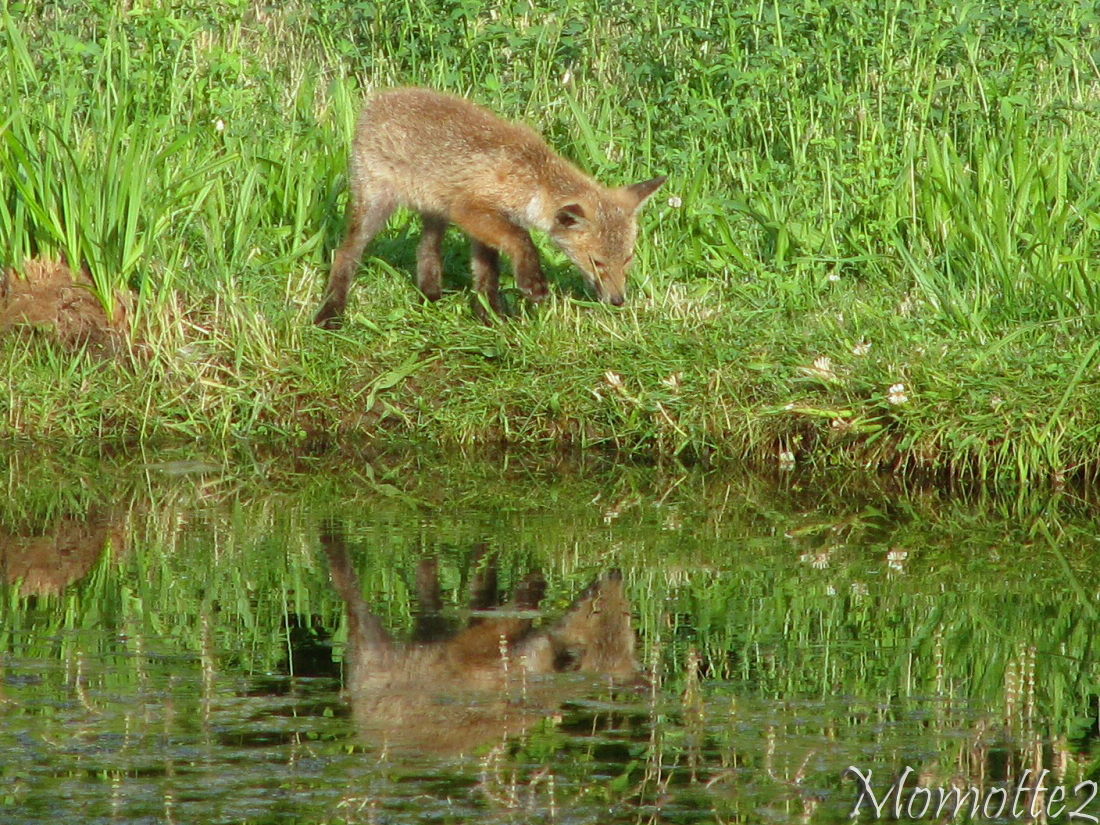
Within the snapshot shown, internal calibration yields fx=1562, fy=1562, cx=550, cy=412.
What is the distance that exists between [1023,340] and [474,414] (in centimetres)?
241

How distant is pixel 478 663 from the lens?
4301 mm

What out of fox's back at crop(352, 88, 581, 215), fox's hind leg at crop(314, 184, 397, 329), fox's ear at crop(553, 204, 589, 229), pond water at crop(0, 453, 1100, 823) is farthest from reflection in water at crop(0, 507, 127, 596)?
fox's ear at crop(553, 204, 589, 229)

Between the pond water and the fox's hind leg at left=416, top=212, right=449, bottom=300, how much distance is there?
139 centimetres

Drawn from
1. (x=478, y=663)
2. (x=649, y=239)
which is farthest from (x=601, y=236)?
(x=478, y=663)

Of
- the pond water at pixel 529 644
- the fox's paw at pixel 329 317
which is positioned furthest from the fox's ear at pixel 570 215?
the pond water at pixel 529 644

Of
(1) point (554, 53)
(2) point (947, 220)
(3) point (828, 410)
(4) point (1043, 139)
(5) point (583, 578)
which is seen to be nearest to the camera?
(5) point (583, 578)

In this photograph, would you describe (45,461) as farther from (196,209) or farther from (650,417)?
(650,417)

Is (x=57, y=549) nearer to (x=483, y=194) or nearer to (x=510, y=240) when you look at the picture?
(x=510, y=240)

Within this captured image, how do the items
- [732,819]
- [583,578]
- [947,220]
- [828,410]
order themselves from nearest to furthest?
[732,819]
[583,578]
[828,410]
[947,220]

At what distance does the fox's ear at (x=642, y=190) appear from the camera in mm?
7576

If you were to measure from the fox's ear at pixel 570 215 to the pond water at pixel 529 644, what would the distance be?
128cm

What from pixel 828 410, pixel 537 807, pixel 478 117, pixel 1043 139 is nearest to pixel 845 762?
pixel 537 807

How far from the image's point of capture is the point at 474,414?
A: 6875 mm

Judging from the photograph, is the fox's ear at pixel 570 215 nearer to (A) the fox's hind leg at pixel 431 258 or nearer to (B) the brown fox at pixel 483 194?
(B) the brown fox at pixel 483 194
